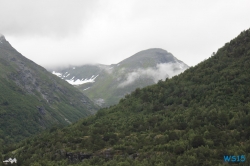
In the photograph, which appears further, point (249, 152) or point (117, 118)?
point (117, 118)

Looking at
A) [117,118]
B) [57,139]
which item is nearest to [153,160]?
[57,139]

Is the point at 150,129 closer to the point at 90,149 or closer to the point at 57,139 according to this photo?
the point at 90,149

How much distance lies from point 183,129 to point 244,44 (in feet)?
140

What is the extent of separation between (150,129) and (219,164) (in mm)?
29359

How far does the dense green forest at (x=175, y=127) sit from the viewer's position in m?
37.5

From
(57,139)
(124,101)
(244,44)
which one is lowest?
(57,139)

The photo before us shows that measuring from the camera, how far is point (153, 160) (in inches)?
1389

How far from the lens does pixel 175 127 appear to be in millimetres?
53188

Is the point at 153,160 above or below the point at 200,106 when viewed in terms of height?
below

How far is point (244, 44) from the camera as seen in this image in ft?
258

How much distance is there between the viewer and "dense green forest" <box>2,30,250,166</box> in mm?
37531

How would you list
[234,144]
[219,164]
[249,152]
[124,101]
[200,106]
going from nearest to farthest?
1. [219,164]
2. [249,152]
3. [234,144]
4. [200,106]
5. [124,101]

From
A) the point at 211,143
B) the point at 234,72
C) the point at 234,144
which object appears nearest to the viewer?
the point at 234,144

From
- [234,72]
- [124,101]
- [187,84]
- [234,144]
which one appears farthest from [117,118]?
[234,144]
